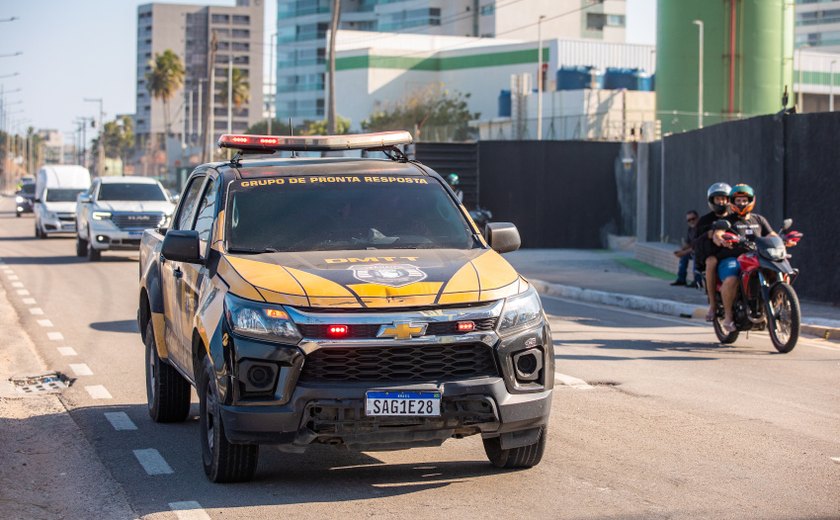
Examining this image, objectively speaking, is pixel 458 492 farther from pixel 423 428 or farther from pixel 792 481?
pixel 792 481

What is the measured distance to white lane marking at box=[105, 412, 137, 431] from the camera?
935cm

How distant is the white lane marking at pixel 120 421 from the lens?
935 centimetres

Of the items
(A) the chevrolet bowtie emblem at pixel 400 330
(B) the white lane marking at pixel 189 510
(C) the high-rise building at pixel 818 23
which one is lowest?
(B) the white lane marking at pixel 189 510

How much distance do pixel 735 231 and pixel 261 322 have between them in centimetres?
840

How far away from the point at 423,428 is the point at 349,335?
63 centimetres

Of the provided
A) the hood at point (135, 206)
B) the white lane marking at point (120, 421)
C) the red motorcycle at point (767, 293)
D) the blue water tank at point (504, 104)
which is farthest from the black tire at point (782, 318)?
the blue water tank at point (504, 104)

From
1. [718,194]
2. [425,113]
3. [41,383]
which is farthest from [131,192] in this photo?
[425,113]

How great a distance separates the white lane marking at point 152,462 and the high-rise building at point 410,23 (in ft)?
381

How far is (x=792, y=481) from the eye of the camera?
729cm

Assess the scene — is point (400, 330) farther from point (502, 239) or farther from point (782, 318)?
point (782, 318)

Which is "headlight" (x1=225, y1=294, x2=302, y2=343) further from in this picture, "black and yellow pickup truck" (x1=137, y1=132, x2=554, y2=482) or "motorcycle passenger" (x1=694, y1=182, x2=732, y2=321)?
"motorcycle passenger" (x1=694, y1=182, x2=732, y2=321)

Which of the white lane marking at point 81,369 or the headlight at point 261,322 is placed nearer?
the headlight at point 261,322

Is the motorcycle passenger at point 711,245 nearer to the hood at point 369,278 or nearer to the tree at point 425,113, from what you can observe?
the hood at point 369,278

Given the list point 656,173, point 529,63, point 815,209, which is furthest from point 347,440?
point 529,63
